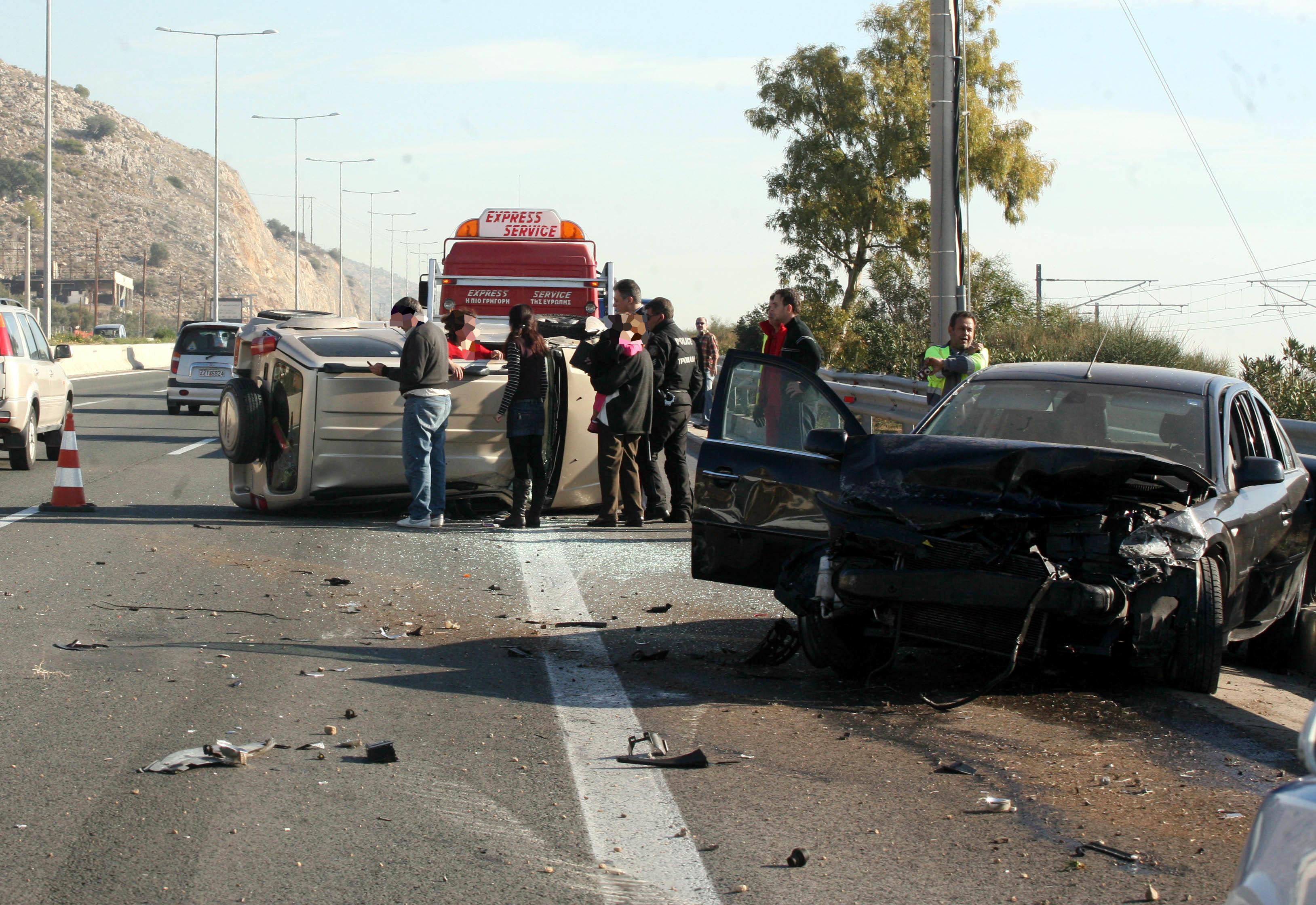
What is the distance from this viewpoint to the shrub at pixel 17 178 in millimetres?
113188

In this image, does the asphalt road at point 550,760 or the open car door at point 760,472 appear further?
the open car door at point 760,472

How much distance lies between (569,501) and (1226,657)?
5.94 metres

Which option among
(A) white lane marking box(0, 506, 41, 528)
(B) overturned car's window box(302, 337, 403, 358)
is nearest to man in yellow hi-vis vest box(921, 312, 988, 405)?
(B) overturned car's window box(302, 337, 403, 358)

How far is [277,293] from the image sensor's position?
128500 millimetres

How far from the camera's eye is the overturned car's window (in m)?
11.0

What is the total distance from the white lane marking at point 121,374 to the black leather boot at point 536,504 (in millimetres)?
30758

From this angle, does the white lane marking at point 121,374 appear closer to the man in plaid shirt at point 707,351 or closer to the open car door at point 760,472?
the man in plaid shirt at point 707,351

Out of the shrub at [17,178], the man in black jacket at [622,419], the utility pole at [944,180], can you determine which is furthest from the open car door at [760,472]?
the shrub at [17,178]

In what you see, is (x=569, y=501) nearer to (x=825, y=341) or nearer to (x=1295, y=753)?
(x=1295, y=753)

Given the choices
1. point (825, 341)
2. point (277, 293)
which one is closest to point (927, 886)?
point (825, 341)

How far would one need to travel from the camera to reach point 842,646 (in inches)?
231

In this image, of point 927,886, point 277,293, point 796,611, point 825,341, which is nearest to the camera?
point 927,886

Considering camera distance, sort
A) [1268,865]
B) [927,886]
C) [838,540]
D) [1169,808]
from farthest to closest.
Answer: [838,540] < [1169,808] < [927,886] < [1268,865]

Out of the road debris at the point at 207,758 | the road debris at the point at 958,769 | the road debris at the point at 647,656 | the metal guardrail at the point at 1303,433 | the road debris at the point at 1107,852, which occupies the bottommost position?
the road debris at the point at 647,656
